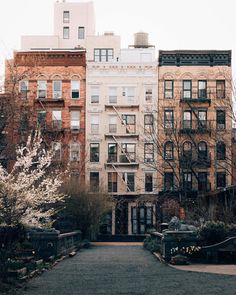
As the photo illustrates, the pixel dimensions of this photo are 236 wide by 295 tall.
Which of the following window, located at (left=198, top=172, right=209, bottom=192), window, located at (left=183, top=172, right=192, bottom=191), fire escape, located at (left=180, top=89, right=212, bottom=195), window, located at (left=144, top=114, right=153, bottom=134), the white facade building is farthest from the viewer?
the white facade building

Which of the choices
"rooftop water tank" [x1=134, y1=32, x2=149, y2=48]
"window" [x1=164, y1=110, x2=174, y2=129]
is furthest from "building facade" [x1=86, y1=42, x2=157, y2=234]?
"rooftop water tank" [x1=134, y1=32, x2=149, y2=48]

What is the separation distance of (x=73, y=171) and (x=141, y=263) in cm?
3226

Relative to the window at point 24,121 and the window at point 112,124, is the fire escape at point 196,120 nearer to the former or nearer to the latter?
the window at point 112,124

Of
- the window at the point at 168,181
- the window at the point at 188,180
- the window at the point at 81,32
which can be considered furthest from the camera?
the window at the point at 81,32

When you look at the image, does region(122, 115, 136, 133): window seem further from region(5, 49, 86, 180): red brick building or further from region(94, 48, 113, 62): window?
region(94, 48, 113, 62): window

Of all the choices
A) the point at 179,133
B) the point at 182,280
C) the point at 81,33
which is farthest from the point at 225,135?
the point at 182,280

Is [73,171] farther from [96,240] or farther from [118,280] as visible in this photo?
[118,280]

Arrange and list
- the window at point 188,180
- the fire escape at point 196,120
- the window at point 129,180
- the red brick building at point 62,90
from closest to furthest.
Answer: the window at point 188,180 < the fire escape at point 196,120 < the window at point 129,180 < the red brick building at point 62,90

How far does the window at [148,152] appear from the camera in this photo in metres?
58.1

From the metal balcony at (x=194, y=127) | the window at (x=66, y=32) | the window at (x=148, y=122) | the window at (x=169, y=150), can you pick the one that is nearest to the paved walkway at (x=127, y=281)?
the metal balcony at (x=194, y=127)

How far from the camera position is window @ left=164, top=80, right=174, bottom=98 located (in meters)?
58.6

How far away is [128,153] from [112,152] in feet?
4.73

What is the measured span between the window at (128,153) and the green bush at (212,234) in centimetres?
3267

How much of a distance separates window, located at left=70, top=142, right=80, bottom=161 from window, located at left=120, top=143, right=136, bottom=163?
3985mm
